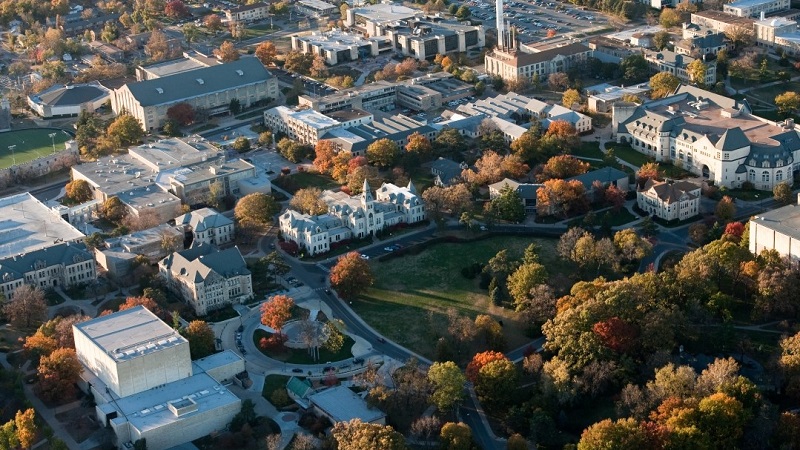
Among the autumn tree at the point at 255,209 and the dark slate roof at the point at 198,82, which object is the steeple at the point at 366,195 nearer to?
the autumn tree at the point at 255,209

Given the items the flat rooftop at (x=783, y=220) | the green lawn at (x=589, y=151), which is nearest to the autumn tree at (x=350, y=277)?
the flat rooftop at (x=783, y=220)

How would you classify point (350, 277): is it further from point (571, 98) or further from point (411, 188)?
point (571, 98)

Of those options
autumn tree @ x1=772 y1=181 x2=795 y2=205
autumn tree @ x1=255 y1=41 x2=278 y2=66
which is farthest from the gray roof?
autumn tree @ x1=255 y1=41 x2=278 y2=66

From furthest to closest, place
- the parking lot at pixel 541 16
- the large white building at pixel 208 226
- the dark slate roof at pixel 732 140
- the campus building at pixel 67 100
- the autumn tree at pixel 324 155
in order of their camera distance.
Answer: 1. the parking lot at pixel 541 16
2. the campus building at pixel 67 100
3. the autumn tree at pixel 324 155
4. the dark slate roof at pixel 732 140
5. the large white building at pixel 208 226

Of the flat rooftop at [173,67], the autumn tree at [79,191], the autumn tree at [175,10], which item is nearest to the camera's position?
the autumn tree at [79,191]

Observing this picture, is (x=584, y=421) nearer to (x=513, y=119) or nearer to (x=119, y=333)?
(x=119, y=333)

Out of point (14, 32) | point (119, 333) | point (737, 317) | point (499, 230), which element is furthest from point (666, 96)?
point (14, 32)

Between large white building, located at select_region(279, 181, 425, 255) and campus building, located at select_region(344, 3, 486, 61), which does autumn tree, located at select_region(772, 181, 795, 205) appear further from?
campus building, located at select_region(344, 3, 486, 61)
